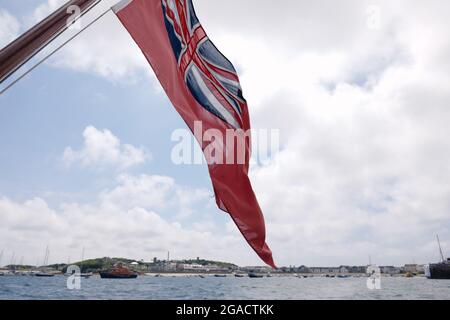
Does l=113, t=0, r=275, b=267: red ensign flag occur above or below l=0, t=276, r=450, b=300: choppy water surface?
above

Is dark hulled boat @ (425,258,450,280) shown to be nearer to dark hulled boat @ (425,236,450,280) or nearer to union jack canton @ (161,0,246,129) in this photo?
dark hulled boat @ (425,236,450,280)

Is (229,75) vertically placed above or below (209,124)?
above

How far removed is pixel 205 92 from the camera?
4.63m

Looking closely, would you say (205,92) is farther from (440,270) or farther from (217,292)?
(440,270)

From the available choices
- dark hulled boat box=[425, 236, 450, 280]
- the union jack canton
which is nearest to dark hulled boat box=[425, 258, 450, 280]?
dark hulled boat box=[425, 236, 450, 280]

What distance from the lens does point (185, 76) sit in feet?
14.7

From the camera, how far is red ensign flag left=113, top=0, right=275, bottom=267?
3982 millimetres

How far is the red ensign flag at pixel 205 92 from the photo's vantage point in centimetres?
398

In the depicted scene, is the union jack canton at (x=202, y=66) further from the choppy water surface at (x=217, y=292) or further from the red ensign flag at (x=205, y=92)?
the choppy water surface at (x=217, y=292)

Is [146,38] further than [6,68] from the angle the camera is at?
Yes
